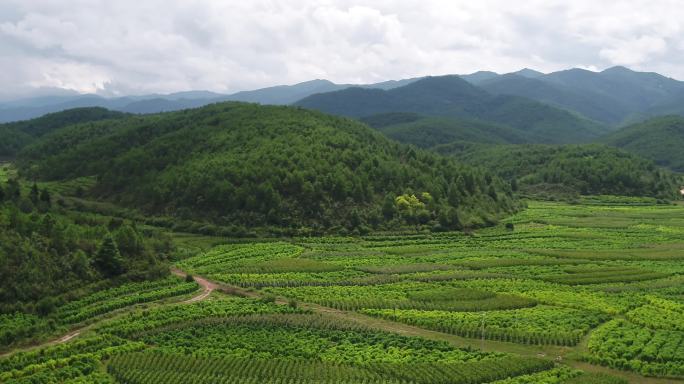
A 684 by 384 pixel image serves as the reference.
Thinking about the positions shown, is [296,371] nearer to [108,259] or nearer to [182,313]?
[182,313]

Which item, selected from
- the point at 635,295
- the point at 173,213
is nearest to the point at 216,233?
the point at 173,213

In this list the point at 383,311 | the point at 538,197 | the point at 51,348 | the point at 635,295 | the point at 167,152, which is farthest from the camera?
the point at 538,197

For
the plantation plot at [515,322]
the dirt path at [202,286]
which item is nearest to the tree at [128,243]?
the dirt path at [202,286]

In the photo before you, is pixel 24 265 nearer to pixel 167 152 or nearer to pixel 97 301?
pixel 97 301

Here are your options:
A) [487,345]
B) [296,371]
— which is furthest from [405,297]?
[296,371]

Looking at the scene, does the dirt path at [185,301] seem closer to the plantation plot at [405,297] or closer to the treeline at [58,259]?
the treeline at [58,259]

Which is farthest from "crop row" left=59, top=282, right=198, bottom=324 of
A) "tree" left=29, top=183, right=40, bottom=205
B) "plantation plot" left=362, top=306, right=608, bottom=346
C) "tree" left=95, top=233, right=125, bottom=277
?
"tree" left=29, top=183, right=40, bottom=205
